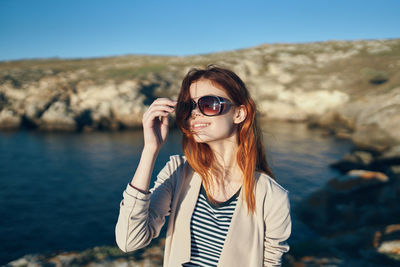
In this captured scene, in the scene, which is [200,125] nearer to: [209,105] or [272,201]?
[209,105]


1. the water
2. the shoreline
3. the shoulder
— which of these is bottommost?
the water

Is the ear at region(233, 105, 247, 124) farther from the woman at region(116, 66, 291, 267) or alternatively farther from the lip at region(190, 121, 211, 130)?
the lip at region(190, 121, 211, 130)

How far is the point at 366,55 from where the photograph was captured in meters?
34.1

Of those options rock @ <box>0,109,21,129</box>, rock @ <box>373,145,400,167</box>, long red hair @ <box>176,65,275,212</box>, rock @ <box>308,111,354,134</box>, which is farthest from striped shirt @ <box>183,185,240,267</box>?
rock @ <box>0,109,21,129</box>

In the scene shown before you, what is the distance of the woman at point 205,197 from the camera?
6.45 feet

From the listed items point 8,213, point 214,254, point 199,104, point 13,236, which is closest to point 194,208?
point 214,254

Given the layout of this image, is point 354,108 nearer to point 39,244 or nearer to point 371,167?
point 371,167

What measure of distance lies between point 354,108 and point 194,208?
78.8 feet

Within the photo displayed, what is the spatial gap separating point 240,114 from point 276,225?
979mm

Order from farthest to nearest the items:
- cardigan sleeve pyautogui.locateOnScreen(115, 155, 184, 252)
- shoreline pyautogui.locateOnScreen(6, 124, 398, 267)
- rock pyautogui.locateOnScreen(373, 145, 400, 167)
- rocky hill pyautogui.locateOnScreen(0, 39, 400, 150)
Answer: rocky hill pyautogui.locateOnScreen(0, 39, 400, 150) < rock pyautogui.locateOnScreen(373, 145, 400, 167) < shoreline pyautogui.locateOnScreen(6, 124, 398, 267) < cardigan sleeve pyautogui.locateOnScreen(115, 155, 184, 252)

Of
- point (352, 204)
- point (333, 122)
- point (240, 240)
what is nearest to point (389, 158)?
point (352, 204)

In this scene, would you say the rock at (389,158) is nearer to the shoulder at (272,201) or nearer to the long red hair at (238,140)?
the long red hair at (238,140)

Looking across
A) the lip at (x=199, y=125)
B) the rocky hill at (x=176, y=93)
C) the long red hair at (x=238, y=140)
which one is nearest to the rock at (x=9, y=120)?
the rocky hill at (x=176, y=93)

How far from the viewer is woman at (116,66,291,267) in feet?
6.45
